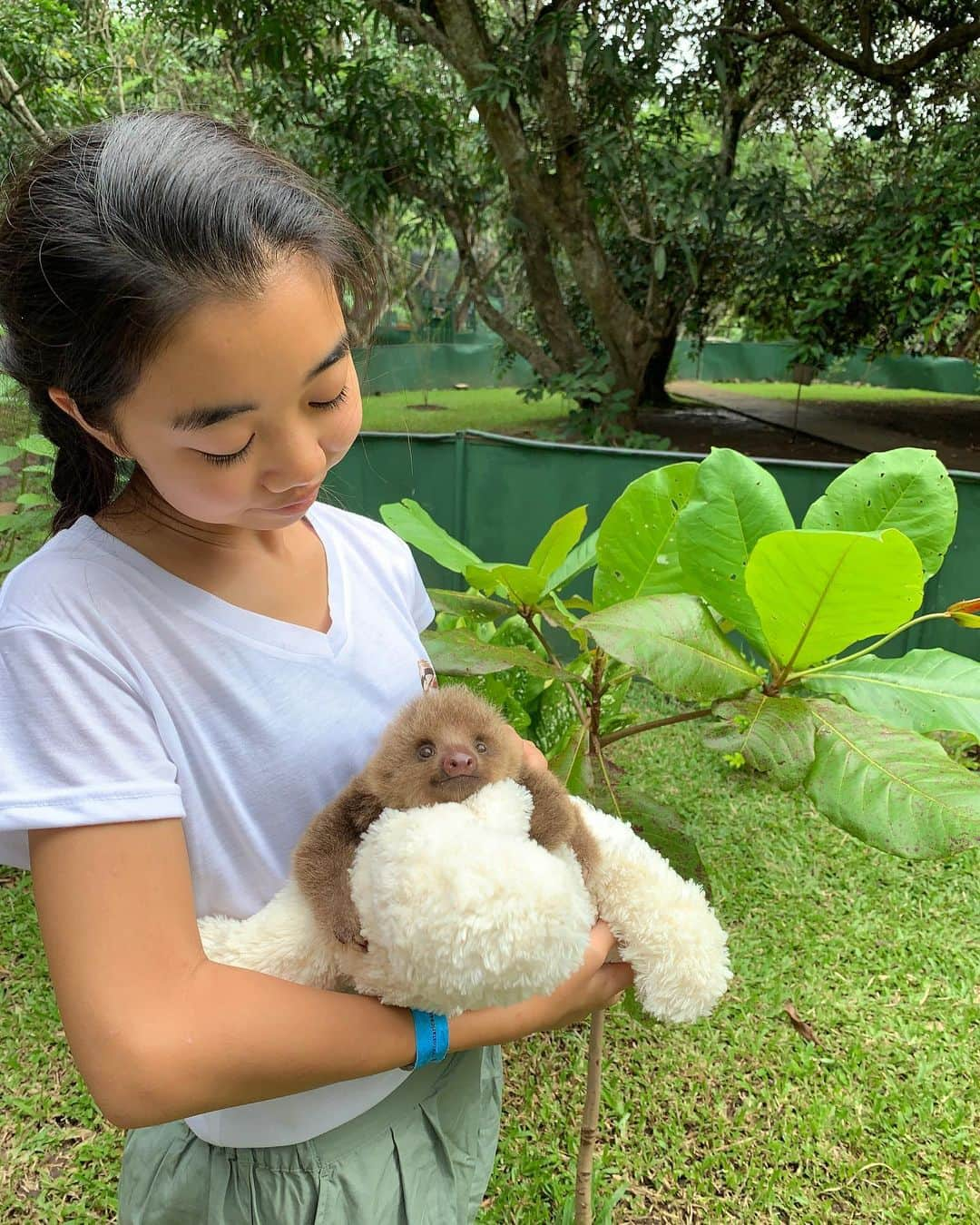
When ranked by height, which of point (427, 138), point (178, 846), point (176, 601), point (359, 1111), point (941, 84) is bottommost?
point (359, 1111)

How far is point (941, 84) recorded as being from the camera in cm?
650

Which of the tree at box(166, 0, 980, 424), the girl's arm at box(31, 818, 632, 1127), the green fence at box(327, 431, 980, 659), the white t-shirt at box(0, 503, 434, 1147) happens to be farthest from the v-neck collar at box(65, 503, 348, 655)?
the tree at box(166, 0, 980, 424)

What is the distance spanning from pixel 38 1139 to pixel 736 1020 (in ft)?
5.83

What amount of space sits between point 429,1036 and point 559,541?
2.93 feet

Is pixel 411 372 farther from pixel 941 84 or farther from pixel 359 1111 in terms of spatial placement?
pixel 359 1111

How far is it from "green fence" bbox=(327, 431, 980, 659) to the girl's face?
2.84m

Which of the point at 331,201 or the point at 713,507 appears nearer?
the point at 331,201

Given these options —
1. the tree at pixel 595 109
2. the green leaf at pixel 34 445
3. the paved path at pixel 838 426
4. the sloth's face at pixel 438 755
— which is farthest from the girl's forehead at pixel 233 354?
the paved path at pixel 838 426

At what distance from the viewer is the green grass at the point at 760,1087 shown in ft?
6.20

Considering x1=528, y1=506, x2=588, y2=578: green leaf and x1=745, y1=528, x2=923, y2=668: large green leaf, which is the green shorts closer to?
x1=745, y1=528, x2=923, y2=668: large green leaf

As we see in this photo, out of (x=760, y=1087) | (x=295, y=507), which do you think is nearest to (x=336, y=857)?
(x=295, y=507)

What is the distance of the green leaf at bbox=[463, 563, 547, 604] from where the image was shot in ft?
4.52

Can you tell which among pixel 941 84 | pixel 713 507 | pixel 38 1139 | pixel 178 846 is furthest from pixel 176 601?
pixel 941 84

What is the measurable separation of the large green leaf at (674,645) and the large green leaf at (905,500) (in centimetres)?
24
